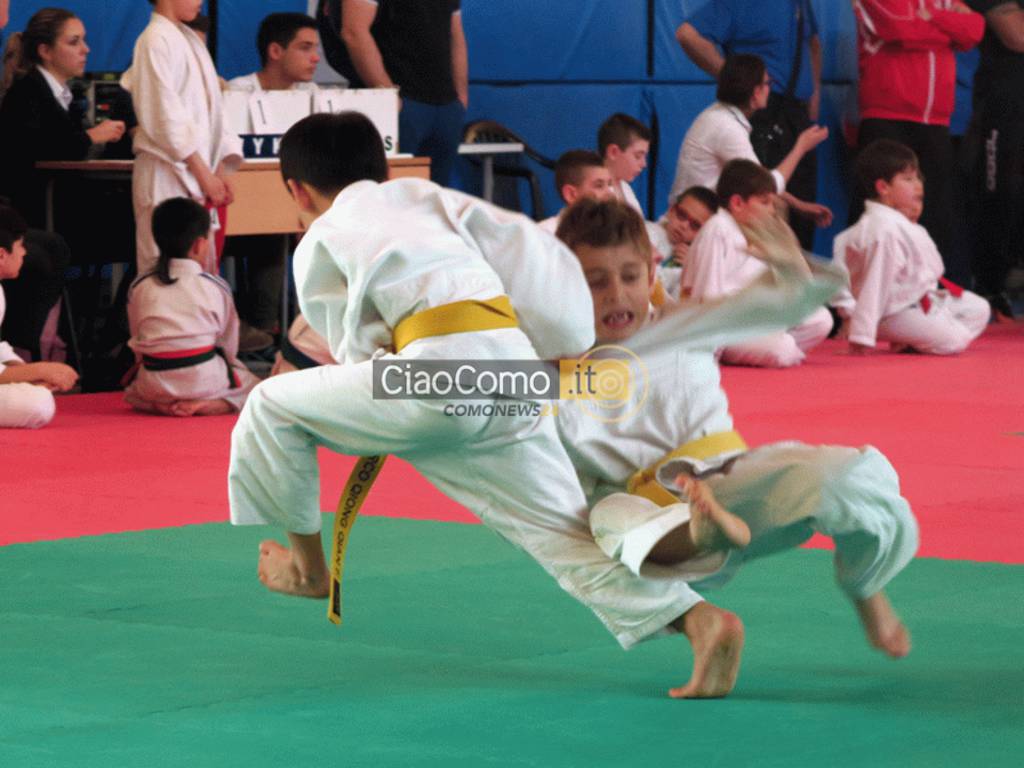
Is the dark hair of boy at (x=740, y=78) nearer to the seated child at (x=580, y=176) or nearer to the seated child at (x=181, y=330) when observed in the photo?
the seated child at (x=580, y=176)

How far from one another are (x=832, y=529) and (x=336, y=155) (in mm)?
1158

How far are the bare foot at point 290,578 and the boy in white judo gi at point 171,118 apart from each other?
14.1 ft

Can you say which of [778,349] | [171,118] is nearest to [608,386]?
[171,118]

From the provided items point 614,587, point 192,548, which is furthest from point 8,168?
point 614,587

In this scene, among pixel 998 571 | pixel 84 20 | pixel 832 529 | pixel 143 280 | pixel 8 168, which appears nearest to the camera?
pixel 832 529

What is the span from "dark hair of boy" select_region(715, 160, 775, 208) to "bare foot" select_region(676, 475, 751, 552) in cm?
639

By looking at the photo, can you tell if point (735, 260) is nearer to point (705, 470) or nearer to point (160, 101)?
point (160, 101)

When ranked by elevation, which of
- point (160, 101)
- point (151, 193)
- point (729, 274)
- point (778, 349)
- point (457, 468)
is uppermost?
point (160, 101)

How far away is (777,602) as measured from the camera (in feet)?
12.7

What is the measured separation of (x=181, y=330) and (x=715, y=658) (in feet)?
15.3

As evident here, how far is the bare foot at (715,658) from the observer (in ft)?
9.77

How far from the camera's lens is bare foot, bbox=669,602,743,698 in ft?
9.77

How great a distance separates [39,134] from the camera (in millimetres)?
7988

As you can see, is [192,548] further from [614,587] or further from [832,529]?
[832,529]
